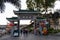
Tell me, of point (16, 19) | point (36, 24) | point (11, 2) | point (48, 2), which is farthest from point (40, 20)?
point (11, 2)

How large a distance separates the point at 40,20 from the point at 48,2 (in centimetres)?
957

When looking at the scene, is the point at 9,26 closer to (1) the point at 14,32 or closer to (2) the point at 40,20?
(1) the point at 14,32

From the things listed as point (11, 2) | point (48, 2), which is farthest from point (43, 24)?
point (11, 2)

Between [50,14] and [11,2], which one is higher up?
[11,2]

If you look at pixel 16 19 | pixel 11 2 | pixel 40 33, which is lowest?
pixel 40 33

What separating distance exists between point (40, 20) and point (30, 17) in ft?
6.80

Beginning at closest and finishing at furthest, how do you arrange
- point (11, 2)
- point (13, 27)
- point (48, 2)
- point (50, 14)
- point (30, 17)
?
1. point (11, 2)
2. point (13, 27)
3. point (30, 17)
4. point (48, 2)
5. point (50, 14)

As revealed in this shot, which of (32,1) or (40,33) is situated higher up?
(32,1)

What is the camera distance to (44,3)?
40.1 meters

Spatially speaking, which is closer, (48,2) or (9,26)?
(9,26)

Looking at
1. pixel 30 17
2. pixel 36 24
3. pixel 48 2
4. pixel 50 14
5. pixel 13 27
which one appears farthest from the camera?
pixel 50 14

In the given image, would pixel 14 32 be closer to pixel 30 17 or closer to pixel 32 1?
pixel 30 17

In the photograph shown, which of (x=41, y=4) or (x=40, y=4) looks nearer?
(x=41, y=4)

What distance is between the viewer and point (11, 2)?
694 cm
